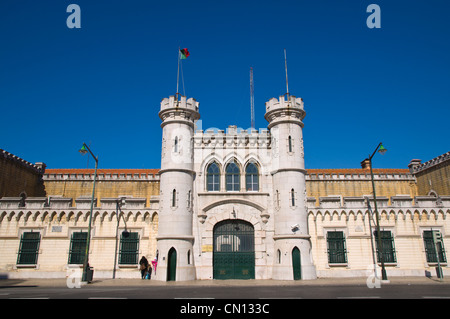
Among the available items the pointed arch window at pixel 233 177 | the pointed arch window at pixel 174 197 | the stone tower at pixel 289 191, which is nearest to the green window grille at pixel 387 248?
the stone tower at pixel 289 191

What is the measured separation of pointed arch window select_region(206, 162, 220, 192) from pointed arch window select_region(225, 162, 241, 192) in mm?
775

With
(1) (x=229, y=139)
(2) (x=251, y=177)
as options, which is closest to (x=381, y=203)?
(2) (x=251, y=177)

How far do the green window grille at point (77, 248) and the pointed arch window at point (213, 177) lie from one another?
10.1m

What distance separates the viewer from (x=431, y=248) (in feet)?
85.6

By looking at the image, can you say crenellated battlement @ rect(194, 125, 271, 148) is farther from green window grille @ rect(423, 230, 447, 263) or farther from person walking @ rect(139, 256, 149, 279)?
green window grille @ rect(423, 230, 447, 263)

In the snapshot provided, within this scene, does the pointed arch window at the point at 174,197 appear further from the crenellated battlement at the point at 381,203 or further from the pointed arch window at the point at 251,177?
the crenellated battlement at the point at 381,203

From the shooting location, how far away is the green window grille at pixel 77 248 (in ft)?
82.9

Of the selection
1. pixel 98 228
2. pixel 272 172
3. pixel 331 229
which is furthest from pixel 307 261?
pixel 98 228

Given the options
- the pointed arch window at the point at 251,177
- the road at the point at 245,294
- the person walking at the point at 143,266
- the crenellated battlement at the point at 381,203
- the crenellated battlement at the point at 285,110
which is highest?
the crenellated battlement at the point at 285,110

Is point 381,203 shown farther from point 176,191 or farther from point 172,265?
point 172,265

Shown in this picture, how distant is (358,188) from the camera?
4056 cm

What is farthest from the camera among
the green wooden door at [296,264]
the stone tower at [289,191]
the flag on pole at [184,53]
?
the flag on pole at [184,53]

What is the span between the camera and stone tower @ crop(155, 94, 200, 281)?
2328cm
